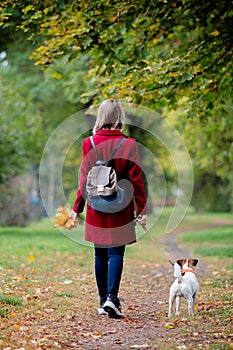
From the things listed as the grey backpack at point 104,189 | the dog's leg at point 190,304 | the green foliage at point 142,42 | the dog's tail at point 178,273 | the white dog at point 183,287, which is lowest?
the dog's leg at point 190,304

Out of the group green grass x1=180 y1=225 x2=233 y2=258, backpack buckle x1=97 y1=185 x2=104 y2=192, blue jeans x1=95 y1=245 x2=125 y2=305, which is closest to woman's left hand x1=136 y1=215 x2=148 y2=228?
blue jeans x1=95 y1=245 x2=125 y2=305

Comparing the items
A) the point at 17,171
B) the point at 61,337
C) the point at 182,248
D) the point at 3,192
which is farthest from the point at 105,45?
the point at 3,192

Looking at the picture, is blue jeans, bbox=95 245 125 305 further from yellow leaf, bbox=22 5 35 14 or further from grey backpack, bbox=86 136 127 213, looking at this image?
yellow leaf, bbox=22 5 35 14

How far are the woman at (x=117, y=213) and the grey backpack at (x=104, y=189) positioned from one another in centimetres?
7

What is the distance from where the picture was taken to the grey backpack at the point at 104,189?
6.24m

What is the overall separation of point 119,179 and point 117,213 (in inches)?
14.3

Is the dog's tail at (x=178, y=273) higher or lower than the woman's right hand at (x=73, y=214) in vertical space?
lower

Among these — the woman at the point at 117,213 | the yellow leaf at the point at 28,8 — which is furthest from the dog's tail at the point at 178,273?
the yellow leaf at the point at 28,8

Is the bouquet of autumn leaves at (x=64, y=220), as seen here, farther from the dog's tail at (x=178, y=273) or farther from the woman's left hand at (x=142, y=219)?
the dog's tail at (x=178, y=273)

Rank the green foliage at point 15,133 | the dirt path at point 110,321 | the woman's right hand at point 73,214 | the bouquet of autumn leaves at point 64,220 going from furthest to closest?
1. the green foliage at point 15,133
2. the bouquet of autumn leaves at point 64,220
3. the woman's right hand at point 73,214
4. the dirt path at point 110,321

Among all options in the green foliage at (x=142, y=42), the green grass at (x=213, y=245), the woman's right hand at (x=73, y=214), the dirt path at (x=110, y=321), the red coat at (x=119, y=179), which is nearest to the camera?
the dirt path at (x=110, y=321)

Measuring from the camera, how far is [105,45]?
A: 32.8 feet

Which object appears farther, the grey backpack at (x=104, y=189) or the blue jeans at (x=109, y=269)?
the blue jeans at (x=109, y=269)

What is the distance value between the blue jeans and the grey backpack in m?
0.47
